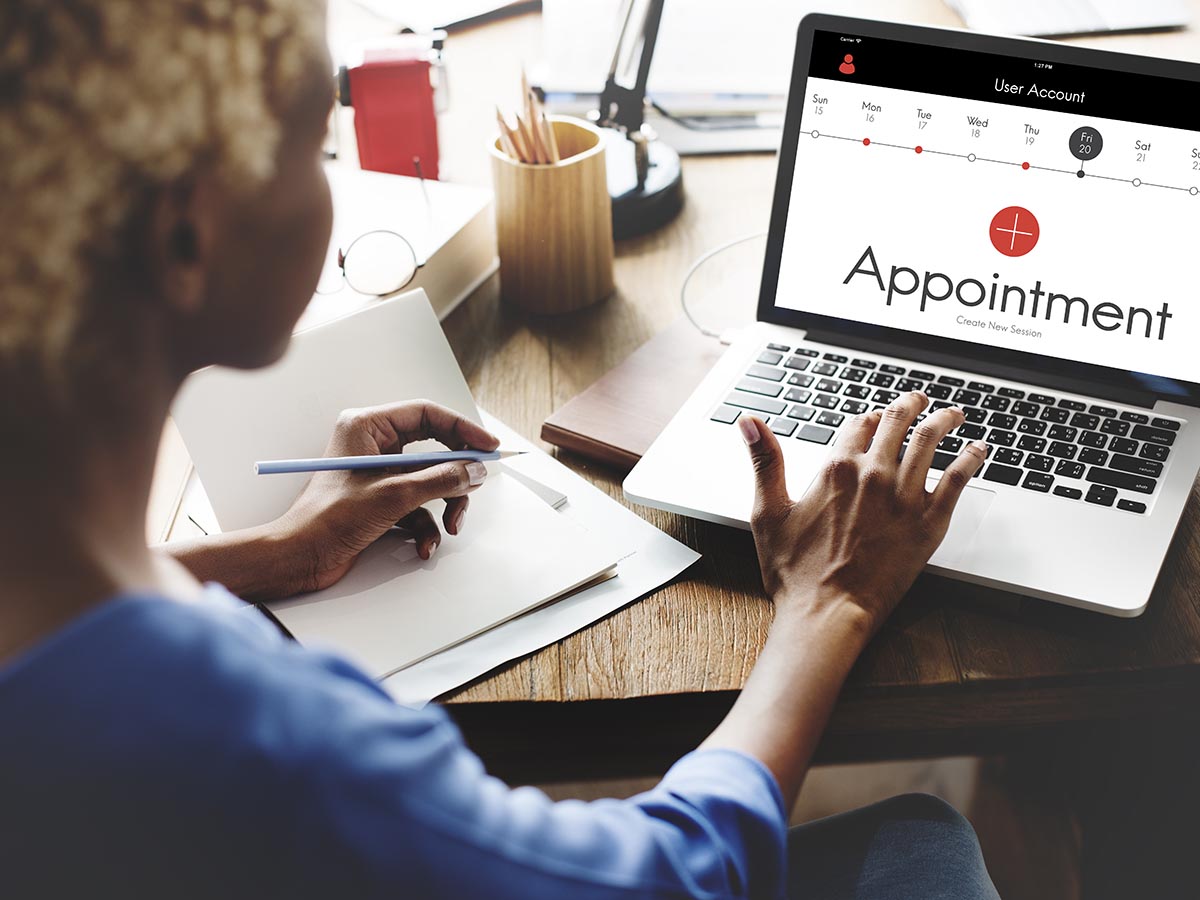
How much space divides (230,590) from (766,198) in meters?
0.92

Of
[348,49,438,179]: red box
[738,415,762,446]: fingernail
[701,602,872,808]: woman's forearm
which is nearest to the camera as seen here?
[701,602,872,808]: woman's forearm

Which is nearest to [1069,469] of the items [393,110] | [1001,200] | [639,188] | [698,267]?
[1001,200]

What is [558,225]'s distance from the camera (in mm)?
1129

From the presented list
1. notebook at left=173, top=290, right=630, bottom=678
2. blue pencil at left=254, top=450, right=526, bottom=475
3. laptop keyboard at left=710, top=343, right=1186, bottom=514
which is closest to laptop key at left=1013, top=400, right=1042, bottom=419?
laptop keyboard at left=710, top=343, right=1186, bottom=514

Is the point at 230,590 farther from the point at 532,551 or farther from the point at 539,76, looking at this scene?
the point at 539,76

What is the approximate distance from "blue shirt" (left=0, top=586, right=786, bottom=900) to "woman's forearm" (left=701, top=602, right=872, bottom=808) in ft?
0.70

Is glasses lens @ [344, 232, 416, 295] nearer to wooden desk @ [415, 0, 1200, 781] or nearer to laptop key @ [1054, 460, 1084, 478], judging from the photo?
wooden desk @ [415, 0, 1200, 781]

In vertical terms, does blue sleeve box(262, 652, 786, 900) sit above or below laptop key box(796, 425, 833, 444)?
above

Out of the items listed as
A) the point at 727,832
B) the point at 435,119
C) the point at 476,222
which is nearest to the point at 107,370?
the point at 727,832

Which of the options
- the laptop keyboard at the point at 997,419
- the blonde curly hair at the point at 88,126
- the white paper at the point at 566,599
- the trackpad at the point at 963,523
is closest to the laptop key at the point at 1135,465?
the laptop keyboard at the point at 997,419

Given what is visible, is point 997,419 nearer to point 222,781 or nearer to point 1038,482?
point 1038,482

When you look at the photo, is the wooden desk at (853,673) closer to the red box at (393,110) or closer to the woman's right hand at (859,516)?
the woman's right hand at (859,516)

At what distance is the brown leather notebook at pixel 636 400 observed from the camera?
3.11ft

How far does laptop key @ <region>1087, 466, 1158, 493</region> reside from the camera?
32.8 inches
